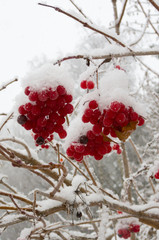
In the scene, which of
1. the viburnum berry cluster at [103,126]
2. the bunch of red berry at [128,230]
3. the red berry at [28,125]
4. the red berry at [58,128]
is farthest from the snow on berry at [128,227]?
the red berry at [28,125]

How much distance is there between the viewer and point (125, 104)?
0.80 m

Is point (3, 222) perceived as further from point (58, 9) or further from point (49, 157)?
point (49, 157)

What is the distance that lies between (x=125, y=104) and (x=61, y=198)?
20.4 inches

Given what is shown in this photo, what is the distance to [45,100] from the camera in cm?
82

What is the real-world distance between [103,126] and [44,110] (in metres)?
0.24

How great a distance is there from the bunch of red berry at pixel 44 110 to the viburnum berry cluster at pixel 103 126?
0.36ft

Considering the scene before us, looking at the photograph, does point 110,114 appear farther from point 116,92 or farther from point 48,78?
point 48,78

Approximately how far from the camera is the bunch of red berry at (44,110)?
2.69 ft

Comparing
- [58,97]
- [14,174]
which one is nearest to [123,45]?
[58,97]

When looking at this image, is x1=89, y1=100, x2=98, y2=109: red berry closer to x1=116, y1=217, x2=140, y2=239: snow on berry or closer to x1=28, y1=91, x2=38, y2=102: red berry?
x1=28, y1=91, x2=38, y2=102: red berry

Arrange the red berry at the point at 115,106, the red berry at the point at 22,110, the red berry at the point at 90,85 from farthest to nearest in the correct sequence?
the red berry at the point at 90,85
the red berry at the point at 22,110
the red berry at the point at 115,106

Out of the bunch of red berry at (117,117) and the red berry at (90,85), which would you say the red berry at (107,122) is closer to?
the bunch of red berry at (117,117)

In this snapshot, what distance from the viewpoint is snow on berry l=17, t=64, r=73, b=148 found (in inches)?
32.4

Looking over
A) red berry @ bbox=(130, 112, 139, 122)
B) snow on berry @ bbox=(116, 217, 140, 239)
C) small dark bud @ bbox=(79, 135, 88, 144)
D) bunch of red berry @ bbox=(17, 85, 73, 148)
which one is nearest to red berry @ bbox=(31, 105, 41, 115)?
bunch of red berry @ bbox=(17, 85, 73, 148)
